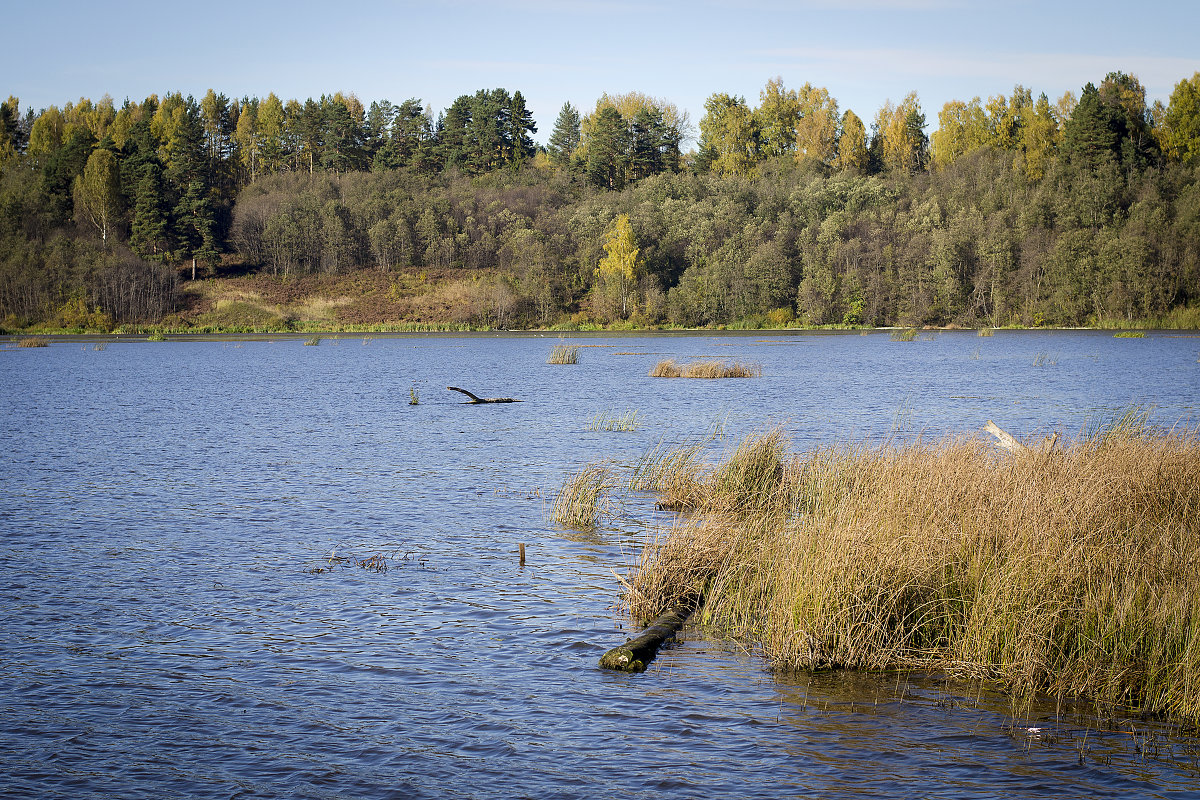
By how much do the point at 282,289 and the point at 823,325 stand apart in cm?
6985

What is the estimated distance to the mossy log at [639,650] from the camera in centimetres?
991

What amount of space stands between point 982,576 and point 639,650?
11.7ft

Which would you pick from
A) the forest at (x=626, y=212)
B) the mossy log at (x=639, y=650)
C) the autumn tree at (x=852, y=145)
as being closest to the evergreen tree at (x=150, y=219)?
the forest at (x=626, y=212)

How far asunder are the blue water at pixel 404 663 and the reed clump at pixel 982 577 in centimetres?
39

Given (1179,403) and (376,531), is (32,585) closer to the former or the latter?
(376,531)

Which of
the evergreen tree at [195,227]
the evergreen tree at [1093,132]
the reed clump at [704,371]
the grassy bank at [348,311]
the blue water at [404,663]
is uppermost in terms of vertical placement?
the evergreen tree at [1093,132]

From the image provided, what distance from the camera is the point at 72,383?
50.8 metres

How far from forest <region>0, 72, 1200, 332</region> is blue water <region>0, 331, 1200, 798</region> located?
3301 inches

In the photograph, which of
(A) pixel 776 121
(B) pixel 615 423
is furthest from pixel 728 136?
(B) pixel 615 423

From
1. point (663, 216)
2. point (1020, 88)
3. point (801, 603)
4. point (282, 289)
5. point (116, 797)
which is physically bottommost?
point (116, 797)

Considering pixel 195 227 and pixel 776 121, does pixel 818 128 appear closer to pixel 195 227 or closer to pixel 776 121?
pixel 776 121

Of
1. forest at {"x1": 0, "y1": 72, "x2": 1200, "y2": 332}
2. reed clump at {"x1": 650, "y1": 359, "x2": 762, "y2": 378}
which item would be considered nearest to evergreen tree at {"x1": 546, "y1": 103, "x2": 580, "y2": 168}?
forest at {"x1": 0, "y1": 72, "x2": 1200, "y2": 332}

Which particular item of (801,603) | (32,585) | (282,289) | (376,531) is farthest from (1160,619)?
(282,289)

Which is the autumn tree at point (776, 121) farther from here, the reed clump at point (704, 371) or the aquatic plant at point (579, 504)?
the aquatic plant at point (579, 504)
